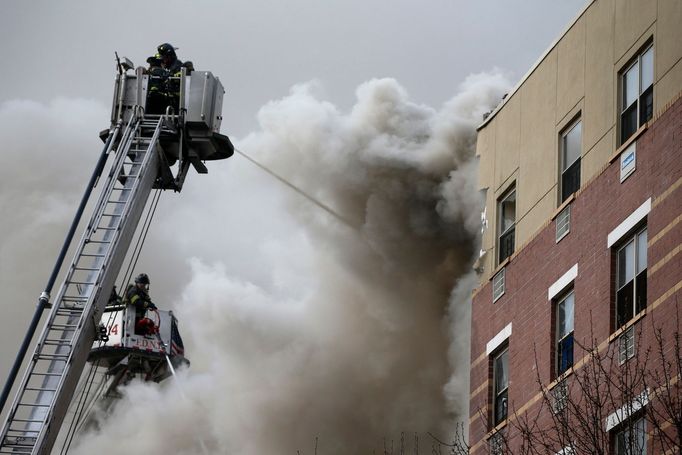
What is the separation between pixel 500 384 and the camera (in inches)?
1070

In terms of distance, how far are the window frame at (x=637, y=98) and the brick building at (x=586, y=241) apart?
0.02 meters

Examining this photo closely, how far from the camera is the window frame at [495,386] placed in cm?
2675

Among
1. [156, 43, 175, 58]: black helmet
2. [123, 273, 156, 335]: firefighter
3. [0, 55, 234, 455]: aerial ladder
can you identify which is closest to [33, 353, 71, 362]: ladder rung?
[0, 55, 234, 455]: aerial ladder

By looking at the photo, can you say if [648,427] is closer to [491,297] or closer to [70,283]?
[491,297]

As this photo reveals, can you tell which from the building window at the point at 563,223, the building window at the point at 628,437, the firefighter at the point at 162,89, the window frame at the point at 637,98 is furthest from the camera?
the firefighter at the point at 162,89

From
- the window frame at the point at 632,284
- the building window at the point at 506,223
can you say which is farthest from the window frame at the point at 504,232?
the window frame at the point at 632,284

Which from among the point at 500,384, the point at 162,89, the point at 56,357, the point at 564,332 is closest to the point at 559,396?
the point at 564,332

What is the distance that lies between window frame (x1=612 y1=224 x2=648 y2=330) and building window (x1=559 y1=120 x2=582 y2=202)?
6.96 ft

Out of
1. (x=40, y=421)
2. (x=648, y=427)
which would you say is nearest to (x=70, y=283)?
(x=40, y=421)

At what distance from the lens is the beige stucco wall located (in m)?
24.1

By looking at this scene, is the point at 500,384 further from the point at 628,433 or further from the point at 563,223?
the point at 628,433

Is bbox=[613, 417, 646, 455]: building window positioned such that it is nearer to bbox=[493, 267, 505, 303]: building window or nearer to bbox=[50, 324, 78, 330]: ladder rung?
bbox=[493, 267, 505, 303]: building window

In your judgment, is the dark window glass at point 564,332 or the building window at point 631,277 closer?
the building window at point 631,277

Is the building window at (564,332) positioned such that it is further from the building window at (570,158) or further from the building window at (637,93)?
the building window at (637,93)
